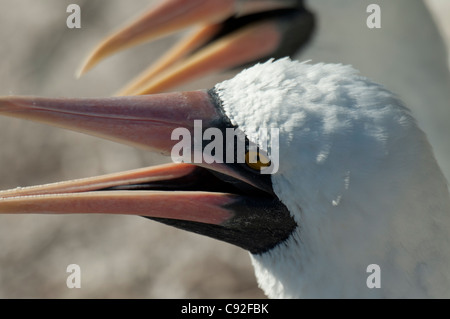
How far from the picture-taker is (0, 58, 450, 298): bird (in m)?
1.99

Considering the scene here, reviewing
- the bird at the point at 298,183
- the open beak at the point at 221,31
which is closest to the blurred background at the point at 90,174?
the open beak at the point at 221,31

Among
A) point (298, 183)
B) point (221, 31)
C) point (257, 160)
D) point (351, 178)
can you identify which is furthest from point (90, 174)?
point (351, 178)

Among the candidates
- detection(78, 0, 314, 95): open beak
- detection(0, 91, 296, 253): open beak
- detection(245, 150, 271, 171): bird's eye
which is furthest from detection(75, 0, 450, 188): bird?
detection(245, 150, 271, 171): bird's eye

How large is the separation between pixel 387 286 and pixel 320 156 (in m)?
0.42

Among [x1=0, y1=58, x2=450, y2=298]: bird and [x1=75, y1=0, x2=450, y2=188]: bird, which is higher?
[x1=75, y1=0, x2=450, y2=188]: bird

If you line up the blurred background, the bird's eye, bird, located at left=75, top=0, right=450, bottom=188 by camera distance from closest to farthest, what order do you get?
the bird's eye, bird, located at left=75, top=0, right=450, bottom=188, the blurred background

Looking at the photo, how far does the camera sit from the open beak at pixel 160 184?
2.13 meters

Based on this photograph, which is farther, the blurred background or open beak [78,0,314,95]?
the blurred background

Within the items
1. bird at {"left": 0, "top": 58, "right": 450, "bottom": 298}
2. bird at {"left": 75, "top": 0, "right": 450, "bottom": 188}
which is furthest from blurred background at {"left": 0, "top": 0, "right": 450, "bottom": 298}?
bird at {"left": 0, "top": 58, "right": 450, "bottom": 298}

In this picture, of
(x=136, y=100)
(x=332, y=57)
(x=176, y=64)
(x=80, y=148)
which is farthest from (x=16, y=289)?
(x=136, y=100)

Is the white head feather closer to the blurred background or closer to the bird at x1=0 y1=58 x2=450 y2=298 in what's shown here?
the bird at x1=0 y1=58 x2=450 y2=298

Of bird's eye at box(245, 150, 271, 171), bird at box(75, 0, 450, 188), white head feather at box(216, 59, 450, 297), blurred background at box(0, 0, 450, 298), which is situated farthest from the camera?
blurred background at box(0, 0, 450, 298)

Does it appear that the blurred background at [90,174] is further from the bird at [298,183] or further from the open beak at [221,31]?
the bird at [298,183]

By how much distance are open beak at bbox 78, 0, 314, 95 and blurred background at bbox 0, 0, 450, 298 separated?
0.41 feet
